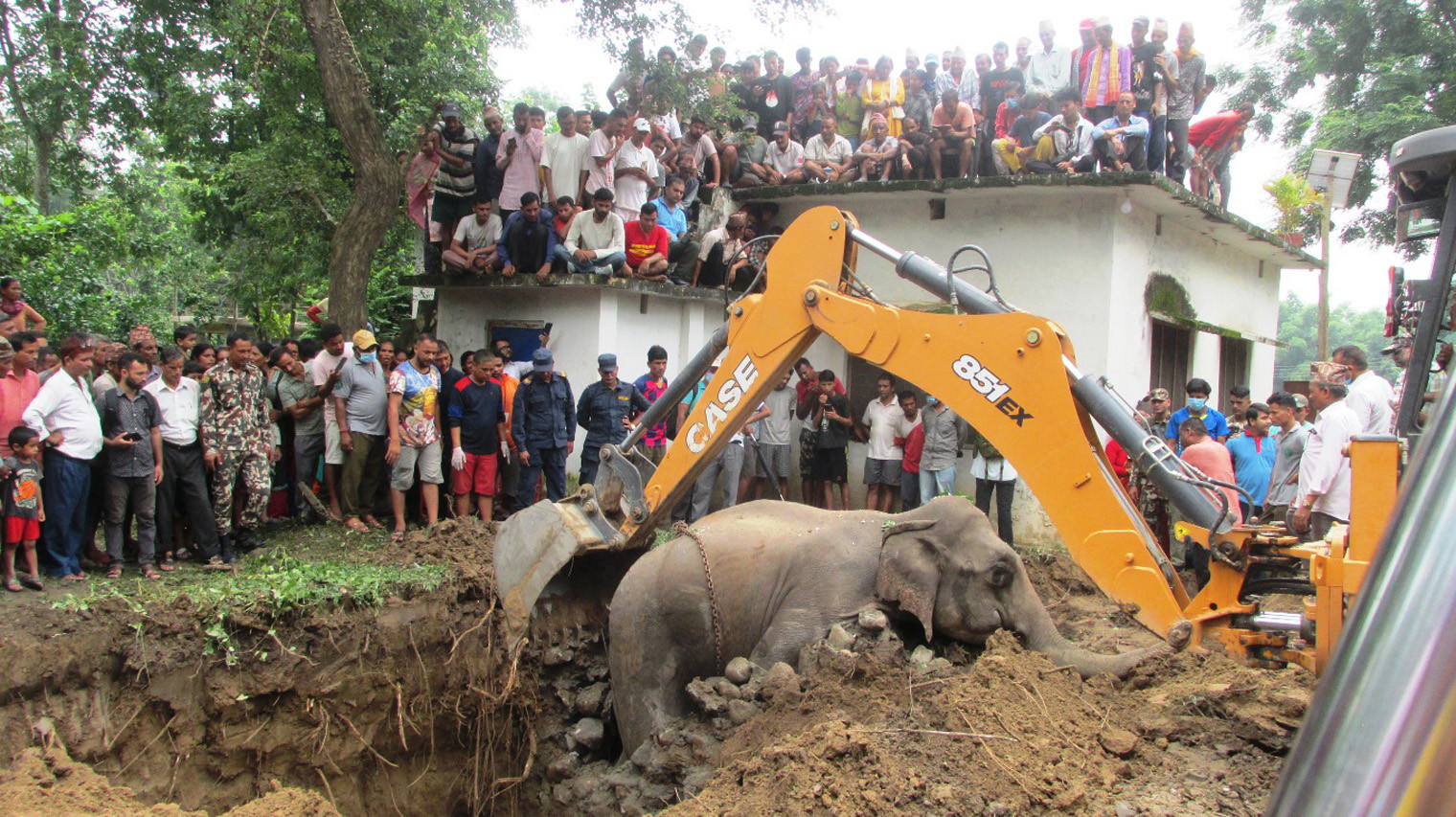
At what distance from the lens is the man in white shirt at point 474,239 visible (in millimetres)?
12781

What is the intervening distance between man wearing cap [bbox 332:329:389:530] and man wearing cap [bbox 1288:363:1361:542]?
25.8 feet

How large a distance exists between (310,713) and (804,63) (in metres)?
11.2

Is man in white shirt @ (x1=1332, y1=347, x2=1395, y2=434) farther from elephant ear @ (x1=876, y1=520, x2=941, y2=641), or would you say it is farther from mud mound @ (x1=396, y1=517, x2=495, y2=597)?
mud mound @ (x1=396, y1=517, x2=495, y2=597)

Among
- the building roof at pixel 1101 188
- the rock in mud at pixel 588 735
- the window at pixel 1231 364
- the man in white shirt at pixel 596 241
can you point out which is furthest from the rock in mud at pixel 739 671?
the window at pixel 1231 364

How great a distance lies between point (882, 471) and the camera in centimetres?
1184

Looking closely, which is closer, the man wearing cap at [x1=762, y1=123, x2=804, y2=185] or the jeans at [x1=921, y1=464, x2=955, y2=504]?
the jeans at [x1=921, y1=464, x2=955, y2=504]

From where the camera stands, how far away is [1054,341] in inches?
203

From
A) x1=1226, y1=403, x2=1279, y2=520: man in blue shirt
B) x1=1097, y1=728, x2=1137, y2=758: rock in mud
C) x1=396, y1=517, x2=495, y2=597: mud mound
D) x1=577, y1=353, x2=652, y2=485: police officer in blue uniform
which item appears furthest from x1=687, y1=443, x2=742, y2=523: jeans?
x1=1097, y1=728, x2=1137, y2=758: rock in mud

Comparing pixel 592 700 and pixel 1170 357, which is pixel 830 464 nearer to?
pixel 1170 357

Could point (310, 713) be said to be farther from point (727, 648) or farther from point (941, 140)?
point (941, 140)

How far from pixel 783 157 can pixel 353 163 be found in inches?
221

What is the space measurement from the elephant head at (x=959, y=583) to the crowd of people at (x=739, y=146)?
6.95 m

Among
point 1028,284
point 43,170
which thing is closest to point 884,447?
point 1028,284

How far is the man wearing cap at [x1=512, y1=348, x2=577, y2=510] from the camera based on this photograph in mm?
10469
